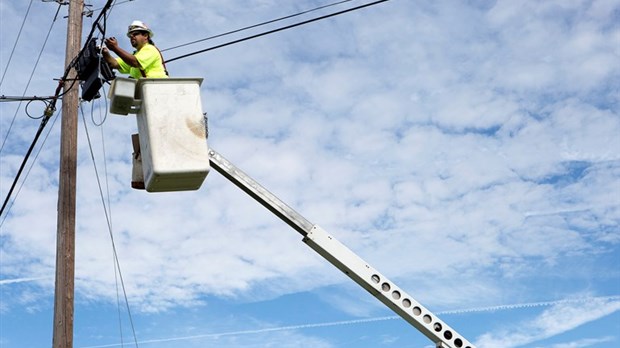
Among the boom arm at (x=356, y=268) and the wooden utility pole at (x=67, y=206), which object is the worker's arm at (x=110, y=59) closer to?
the boom arm at (x=356, y=268)

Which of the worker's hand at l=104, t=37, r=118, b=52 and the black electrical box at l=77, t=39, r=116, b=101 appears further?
the black electrical box at l=77, t=39, r=116, b=101

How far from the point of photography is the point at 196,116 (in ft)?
21.4

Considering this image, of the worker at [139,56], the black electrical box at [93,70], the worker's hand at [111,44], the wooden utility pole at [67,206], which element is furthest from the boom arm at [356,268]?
the wooden utility pole at [67,206]

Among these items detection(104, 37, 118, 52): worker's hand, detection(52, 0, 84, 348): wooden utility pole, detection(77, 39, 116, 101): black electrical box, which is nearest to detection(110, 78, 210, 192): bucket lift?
detection(104, 37, 118, 52): worker's hand

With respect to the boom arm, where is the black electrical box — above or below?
above

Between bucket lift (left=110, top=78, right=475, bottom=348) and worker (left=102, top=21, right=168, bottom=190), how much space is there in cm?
30

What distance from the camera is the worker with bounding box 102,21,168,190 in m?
6.84

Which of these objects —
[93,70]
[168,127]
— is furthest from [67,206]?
[168,127]

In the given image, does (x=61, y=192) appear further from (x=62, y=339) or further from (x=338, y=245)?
(x=338, y=245)

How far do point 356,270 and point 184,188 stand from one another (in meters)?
1.70

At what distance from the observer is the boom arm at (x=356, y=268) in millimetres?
7062

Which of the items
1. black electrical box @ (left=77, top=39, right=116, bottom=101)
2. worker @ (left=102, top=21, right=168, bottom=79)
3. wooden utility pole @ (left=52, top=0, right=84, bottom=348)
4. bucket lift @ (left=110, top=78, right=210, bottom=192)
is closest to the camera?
bucket lift @ (left=110, top=78, right=210, bottom=192)

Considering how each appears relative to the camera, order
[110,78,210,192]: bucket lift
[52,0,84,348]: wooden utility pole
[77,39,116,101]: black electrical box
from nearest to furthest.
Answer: [110,78,210,192]: bucket lift < [77,39,116,101]: black electrical box < [52,0,84,348]: wooden utility pole

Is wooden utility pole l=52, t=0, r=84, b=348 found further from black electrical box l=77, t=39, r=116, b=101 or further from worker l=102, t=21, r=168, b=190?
worker l=102, t=21, r=168, b=190
